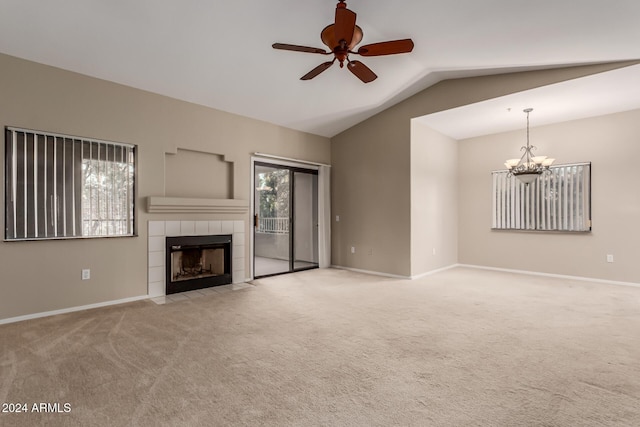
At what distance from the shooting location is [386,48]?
2816 millimetres

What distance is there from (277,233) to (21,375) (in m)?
3.97

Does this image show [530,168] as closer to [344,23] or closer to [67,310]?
[344,23]

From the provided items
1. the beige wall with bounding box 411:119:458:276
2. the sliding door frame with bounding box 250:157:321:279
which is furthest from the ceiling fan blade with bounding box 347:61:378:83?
the sliding door frame with bounding box 250:157:321:279

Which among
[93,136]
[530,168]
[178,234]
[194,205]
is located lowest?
[178,234]

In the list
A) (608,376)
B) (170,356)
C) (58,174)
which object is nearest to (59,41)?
(58,174)

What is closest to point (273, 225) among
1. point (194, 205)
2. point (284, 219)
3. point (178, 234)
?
point (284, 219)

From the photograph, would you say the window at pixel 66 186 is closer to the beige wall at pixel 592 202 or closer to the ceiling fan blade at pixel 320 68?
the ceiling fan blade at pixel 320 68

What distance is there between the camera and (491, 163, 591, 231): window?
5.41 meters

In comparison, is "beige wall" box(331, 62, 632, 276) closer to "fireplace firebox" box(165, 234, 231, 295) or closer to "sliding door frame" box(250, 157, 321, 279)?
"sliding door frame" box(250, 157, 321, 279)

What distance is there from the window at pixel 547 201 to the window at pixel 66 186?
632 centimetres

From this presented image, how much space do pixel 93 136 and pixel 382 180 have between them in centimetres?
432

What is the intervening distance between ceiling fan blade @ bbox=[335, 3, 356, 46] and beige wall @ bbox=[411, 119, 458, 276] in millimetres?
3157

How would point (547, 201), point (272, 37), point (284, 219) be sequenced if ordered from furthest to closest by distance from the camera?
1. point (284, 219)
2. point (547, 201)
3. point (272, 37)

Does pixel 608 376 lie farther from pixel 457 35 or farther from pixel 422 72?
pixel 422 72
